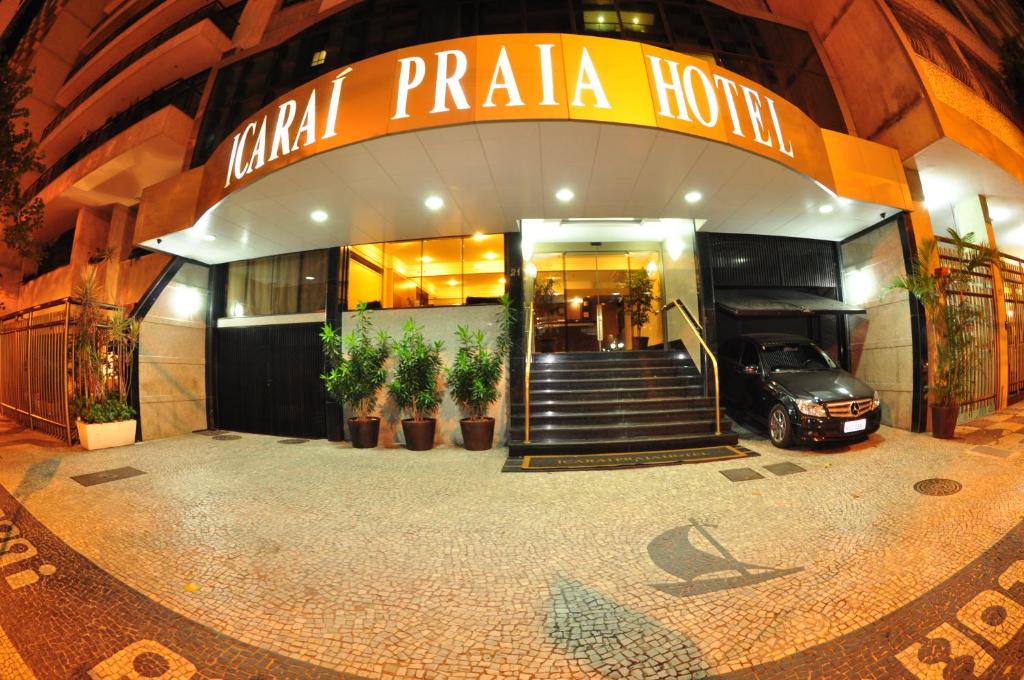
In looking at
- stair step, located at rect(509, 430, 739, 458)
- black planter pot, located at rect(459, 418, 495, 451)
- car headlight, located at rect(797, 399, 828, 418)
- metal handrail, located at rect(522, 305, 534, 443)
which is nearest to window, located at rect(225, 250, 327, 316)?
black planter pot, located at rect(459, 418, 495, 451)

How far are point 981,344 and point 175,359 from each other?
55.1 feet

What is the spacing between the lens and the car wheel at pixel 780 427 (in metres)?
5.57

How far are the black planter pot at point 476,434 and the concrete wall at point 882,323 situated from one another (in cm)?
757

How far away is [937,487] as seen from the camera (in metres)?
3.84

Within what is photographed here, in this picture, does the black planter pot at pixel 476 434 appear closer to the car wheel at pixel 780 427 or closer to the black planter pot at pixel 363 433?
the black planter pot at pixel 363 433

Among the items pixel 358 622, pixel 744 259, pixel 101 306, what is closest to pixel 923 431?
pixel 744 259

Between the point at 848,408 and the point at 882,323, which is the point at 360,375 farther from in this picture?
the point at 882,323

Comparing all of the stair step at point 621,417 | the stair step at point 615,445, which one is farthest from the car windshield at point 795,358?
the stair step at point 615,445

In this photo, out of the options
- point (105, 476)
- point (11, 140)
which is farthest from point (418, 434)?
point (11, 140)

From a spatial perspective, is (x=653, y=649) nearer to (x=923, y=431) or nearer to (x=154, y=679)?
(x=154, y=679)

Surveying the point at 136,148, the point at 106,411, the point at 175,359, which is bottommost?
the point at 106,411

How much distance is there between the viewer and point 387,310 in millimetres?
7699

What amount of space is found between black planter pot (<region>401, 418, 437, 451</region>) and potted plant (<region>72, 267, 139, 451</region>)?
5.45 meters

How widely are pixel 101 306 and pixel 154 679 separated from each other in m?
8.63
